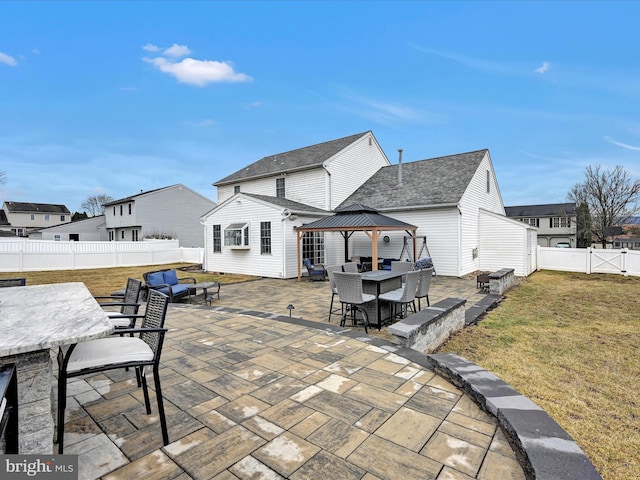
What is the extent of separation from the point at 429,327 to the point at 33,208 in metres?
54.9

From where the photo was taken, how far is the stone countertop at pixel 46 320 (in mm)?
Result: 1472

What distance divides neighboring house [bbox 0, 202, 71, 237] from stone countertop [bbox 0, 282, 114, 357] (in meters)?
50.0

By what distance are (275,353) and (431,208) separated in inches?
442

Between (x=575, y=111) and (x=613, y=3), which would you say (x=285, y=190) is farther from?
(x=575, y=111)

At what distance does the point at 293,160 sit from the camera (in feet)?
58.5

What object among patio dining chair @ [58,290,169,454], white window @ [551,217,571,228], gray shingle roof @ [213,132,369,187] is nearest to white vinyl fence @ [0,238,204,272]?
gray shingle roof @ [213,132,369,187]

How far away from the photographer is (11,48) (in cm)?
1159

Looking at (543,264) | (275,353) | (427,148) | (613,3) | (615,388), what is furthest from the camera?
(427,148)

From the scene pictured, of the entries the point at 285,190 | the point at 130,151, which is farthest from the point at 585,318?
the point at 130,151

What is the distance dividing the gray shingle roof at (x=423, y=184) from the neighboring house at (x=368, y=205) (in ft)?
0.16

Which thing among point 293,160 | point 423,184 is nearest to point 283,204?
point 293,160

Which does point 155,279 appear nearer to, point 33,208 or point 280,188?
point 280,188

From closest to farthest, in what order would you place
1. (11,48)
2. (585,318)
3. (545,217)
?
1. (585,318)
2. (11,48)
3. (545,217)

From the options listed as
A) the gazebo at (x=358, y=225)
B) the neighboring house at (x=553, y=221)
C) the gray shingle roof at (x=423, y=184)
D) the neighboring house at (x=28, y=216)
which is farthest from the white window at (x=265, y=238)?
the neighboring house at (x=28, y=216)
